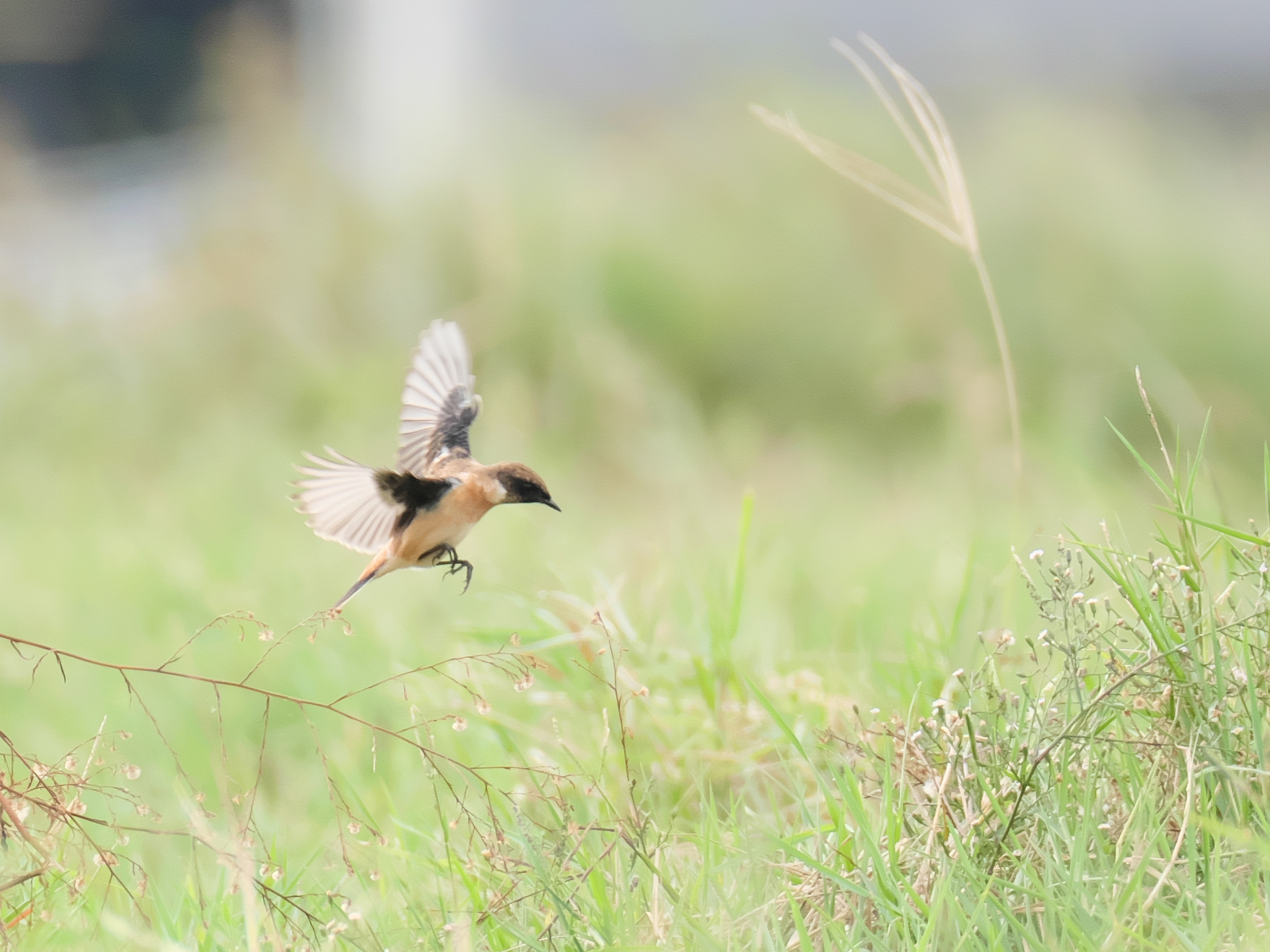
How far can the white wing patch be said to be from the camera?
1.56 metres

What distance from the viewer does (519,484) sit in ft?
5.43

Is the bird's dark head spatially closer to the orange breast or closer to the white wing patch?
the orange breast

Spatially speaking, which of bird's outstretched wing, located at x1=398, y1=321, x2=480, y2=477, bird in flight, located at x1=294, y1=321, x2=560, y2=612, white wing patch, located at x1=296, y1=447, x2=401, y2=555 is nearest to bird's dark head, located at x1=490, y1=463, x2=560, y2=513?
bird in flight, located at x1=294, y1=321, x2=560, y2=612

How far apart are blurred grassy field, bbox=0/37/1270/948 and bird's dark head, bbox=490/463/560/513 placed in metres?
0.64

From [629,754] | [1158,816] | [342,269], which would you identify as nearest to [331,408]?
[342,269]

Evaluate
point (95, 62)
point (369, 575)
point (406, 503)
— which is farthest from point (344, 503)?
point (95, 62)

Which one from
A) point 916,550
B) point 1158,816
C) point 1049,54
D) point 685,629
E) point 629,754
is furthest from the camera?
point 1049,54

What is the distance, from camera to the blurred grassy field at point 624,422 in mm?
2785

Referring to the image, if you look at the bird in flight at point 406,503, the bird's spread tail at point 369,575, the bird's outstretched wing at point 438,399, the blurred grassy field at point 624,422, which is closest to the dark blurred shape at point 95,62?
the blurred grassy field at point 624,422

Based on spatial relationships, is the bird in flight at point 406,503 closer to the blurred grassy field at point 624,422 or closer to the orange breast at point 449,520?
the orange breast at point 449,520

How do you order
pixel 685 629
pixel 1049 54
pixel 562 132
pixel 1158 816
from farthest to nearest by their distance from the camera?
pixel 1049 54 < pixel 562 132 < pixel 685 629 < pixel 1158 816

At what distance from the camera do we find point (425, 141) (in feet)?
29.1

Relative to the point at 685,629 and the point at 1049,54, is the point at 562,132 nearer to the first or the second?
the point at 1049,54

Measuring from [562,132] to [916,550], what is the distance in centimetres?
522
